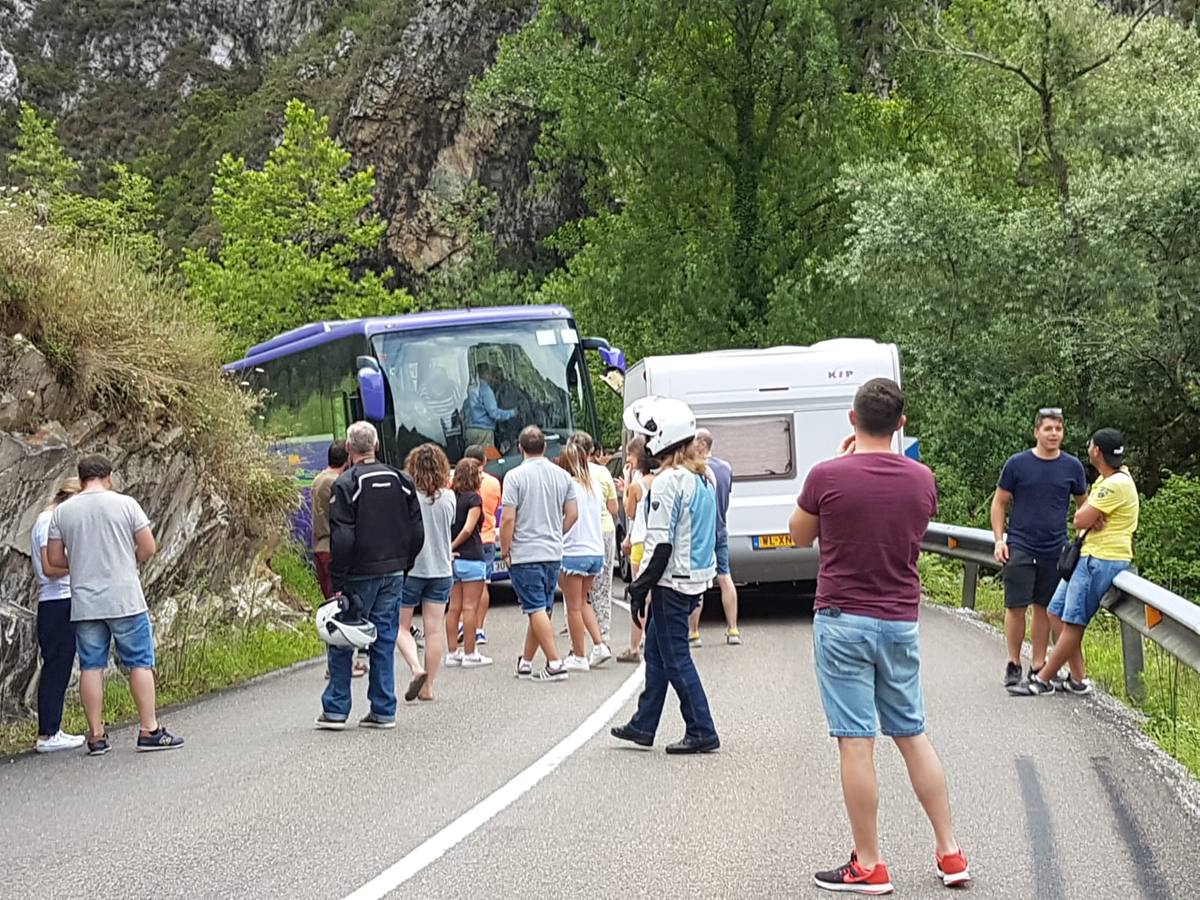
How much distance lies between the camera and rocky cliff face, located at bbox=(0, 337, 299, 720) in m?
11.2

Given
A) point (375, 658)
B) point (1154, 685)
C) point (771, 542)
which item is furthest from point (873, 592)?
point (771, 542)

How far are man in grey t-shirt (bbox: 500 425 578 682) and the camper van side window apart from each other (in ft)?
15.6

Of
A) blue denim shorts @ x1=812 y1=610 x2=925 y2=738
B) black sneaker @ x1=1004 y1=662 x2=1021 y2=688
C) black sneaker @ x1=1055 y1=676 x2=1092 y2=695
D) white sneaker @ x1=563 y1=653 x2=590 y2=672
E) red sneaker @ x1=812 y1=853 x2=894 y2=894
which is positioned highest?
blue denim shorts @ x1=812 y1=610 x2=925 y2=738

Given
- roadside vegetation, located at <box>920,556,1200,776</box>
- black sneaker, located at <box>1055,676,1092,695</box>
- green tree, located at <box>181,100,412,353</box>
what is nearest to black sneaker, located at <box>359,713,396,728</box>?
roadside vegetation, located at <box>920,556,1200,776</box>

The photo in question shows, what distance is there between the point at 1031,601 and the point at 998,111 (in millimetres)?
21791

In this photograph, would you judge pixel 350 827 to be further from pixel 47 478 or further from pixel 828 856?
pixel 47 478

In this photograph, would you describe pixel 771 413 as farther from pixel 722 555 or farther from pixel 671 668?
pixel 671 668

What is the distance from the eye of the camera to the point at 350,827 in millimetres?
7156

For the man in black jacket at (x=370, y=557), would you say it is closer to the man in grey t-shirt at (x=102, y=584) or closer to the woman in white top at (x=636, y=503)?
the man in grey t-shirt at (x=102, y=584)

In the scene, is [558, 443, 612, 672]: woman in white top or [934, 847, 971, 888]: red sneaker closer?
[934, 847, 971, 888]: red sneaker

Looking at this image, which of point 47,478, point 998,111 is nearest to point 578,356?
point 47,478

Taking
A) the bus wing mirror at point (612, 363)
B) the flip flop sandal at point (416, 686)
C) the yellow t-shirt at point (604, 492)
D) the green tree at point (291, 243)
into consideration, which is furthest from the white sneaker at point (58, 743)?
the green tree at point (291, 243)

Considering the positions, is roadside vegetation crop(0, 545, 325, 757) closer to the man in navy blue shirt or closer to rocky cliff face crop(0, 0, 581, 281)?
the man in navy blue shirt

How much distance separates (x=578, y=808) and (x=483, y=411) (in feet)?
44.5
